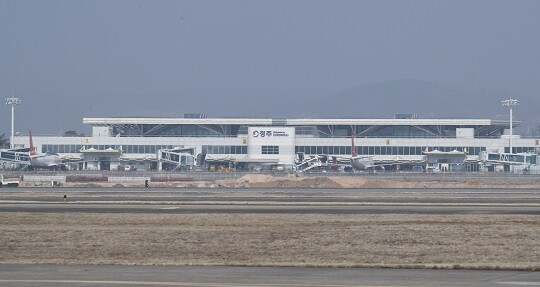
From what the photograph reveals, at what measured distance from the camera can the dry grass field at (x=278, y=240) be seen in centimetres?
Result: 3050

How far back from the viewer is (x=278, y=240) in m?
36.5

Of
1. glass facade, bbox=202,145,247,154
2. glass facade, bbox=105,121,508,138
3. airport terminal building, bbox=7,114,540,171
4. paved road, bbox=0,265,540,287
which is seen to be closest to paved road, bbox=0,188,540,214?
paved road, bbox=0,265,540,287

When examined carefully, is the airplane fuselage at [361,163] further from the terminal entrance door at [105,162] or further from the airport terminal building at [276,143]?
the terminal entrance door at [105,162]

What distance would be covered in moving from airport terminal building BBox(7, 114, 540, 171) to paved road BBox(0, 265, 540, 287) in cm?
13382

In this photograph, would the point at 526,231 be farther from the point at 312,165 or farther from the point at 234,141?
the point at 234,141

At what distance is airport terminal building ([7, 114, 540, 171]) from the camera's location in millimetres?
167000

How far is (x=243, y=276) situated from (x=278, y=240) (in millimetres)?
10477

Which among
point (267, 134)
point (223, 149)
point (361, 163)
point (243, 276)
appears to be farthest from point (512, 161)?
point (243, 276)

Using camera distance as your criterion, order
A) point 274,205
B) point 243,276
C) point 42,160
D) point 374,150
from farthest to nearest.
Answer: point 374,150, point 42,160, point 274,205, point 243,276

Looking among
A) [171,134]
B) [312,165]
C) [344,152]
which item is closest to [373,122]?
[344,152]

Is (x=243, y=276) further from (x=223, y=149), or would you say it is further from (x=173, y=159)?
(x=223, y=149)

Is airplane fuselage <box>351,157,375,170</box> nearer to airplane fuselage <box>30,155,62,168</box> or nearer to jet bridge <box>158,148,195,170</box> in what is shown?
jet bridge <box>158,148,195,170</box>

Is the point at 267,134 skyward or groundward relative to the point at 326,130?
groundward

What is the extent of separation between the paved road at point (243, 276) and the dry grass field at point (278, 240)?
1409 millimetres
